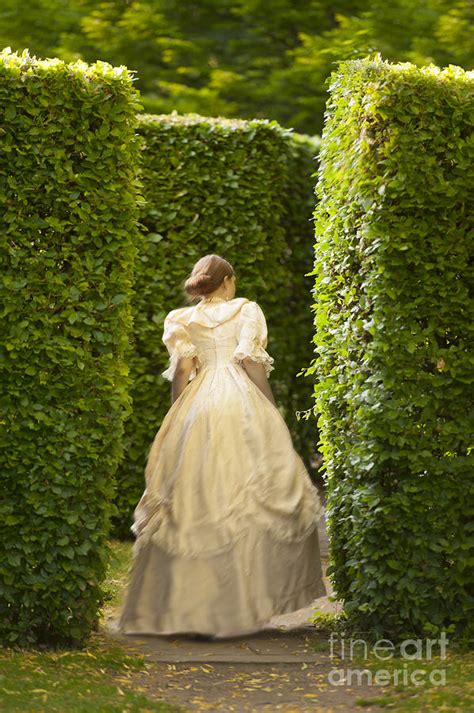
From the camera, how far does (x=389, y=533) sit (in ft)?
20.1

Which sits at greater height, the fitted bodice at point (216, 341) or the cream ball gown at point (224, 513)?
the fitted bodice at point (216, 341)

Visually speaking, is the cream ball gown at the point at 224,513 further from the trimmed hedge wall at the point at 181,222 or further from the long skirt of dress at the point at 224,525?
the trimmed hedge wall at the point at 181,222

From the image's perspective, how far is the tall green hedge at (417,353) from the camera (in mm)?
6055

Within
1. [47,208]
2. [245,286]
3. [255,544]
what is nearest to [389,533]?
[255,544]

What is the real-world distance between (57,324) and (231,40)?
1403 cm

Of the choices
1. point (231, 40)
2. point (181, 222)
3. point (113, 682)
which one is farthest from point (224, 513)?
point (231, 40)

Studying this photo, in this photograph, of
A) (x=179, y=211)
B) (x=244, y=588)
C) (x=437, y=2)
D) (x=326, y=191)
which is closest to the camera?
(x=244, y=588)

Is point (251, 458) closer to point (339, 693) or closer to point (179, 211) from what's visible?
point (339, 693)

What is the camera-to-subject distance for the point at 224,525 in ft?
21.4

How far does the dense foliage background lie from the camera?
18219mm

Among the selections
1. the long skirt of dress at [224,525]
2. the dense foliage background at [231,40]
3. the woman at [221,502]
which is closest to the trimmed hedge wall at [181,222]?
the woman at [221,502]

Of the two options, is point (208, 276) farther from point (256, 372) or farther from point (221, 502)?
point (221, 502)

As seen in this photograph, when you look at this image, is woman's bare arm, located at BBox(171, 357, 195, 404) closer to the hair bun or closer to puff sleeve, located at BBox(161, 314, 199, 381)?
puff sleeve, located at BBox(161, 314, 199, 381)

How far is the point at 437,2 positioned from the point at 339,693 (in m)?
15.1
